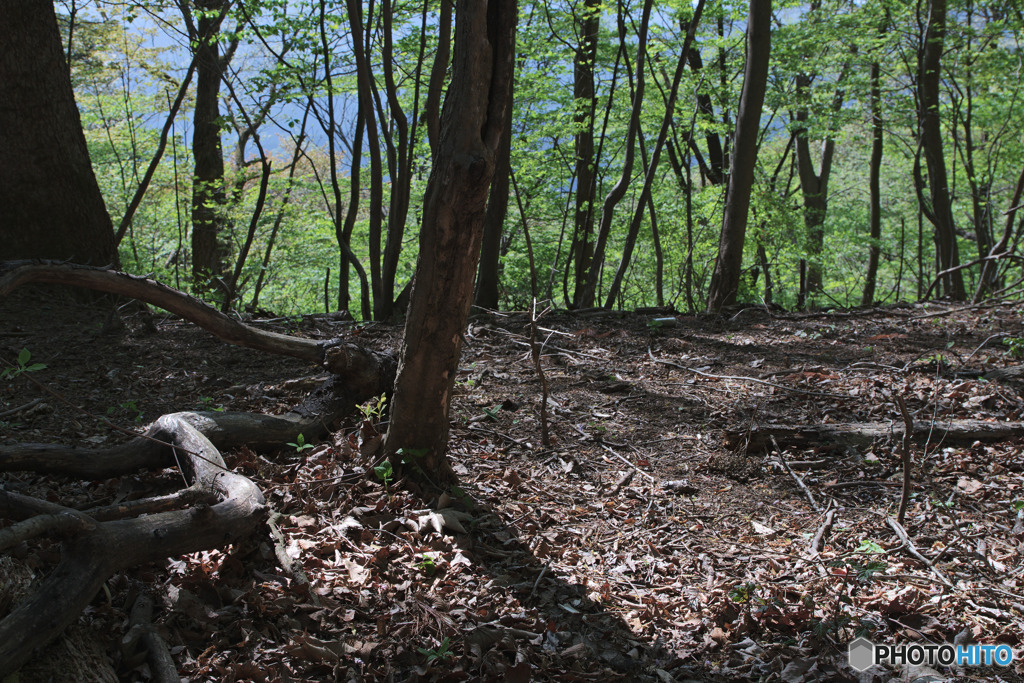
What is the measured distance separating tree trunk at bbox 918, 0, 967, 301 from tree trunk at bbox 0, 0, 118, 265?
12.2 meters

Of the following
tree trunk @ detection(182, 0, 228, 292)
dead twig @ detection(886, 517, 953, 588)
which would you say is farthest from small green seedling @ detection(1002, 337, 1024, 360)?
tree trunk @ detection(182, 0, 228, 292)

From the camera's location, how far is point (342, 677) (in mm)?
2174

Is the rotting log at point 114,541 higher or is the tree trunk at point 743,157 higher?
the tree trunk at point 743,157

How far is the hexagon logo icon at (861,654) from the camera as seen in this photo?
2457 millimetres

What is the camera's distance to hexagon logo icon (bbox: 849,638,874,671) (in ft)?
8.06

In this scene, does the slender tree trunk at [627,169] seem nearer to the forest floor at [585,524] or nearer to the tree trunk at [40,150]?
the forest floor at [585,524]

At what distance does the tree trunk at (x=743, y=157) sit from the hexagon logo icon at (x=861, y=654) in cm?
636

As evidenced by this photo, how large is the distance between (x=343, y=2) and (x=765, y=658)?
8570 mm

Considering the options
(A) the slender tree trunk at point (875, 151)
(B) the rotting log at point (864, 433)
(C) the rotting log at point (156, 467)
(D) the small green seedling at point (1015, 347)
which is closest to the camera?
(C) the rotting log at point (156, 467)

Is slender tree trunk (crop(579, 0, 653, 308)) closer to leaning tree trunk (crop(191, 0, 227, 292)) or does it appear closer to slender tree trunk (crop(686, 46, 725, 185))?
slender tree trunk (crop(686, 46, 725, 185))

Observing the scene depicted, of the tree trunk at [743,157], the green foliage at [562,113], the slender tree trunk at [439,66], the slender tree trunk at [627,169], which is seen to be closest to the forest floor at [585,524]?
the slender tree trunk at [439,66]

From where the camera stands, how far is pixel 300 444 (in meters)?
3.77

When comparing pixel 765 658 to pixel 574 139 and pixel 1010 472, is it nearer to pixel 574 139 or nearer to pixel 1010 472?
pixel 1010 472

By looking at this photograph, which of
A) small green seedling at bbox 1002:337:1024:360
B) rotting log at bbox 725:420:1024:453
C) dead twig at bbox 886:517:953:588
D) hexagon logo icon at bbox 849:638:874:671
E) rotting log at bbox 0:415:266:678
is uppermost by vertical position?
small green seedling at bbox 1002:337:1024:360
